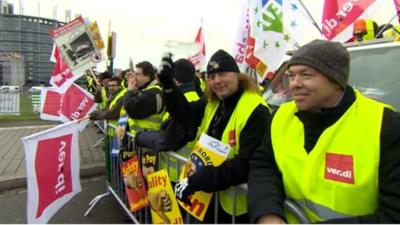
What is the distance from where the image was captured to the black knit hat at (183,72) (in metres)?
4.09

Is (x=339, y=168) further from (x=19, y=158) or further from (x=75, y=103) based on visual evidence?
(x=19, y=158)

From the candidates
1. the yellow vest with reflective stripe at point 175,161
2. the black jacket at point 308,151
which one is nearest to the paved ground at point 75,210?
the yellow vest with reflective stripe at point 175,161

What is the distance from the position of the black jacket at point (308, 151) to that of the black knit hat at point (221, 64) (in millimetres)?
940

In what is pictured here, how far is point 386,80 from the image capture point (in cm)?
387

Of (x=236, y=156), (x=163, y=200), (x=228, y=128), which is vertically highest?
(x=228, y=128)

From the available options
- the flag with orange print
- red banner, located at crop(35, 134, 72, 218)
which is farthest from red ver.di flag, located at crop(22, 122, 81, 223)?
the flag with orange print

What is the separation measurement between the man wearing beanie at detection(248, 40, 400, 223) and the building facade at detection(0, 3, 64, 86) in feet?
134

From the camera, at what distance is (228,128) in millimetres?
2854

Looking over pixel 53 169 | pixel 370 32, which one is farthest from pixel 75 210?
pixel 370 32

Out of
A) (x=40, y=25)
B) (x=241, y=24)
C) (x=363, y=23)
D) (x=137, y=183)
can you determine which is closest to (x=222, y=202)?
(x=137, y=183)

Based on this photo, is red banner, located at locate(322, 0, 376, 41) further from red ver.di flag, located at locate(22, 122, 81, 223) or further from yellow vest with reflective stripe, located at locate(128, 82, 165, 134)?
red ver.di flag, located at locate(22, 122, 81, 223)

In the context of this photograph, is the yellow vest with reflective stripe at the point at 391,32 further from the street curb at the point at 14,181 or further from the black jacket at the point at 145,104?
the street curb at the point at 14,181

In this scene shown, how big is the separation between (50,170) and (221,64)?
206 centimetres

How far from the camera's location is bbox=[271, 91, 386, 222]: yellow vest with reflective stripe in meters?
1.79
